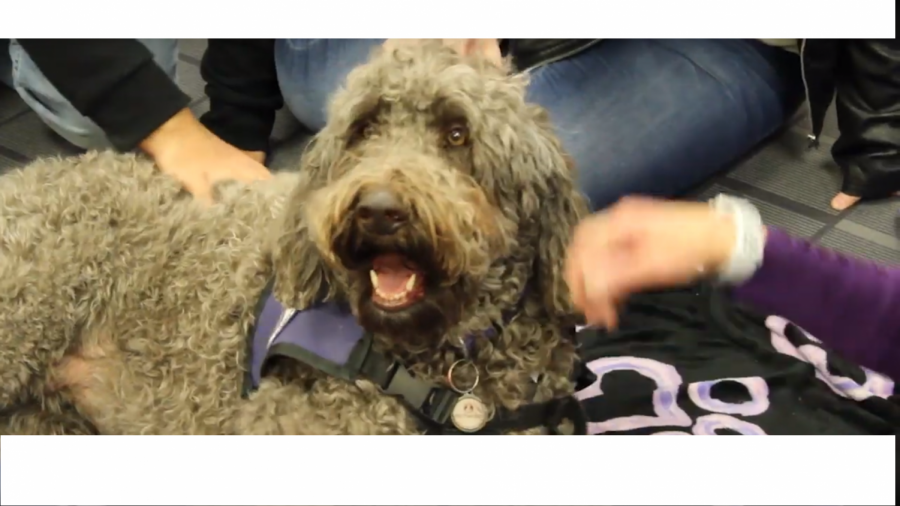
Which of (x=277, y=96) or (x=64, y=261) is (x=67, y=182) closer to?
(x=64, y=261)

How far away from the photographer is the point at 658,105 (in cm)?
218

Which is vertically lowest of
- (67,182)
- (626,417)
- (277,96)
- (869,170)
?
(626,417)

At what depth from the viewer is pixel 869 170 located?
2236 mm

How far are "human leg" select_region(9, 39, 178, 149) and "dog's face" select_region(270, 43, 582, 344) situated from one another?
47.6 inches

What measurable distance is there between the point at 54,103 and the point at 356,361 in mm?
1479

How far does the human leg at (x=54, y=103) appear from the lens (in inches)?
90.0

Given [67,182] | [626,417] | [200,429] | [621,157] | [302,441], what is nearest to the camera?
[302,441]

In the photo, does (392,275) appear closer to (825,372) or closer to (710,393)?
(710,393)

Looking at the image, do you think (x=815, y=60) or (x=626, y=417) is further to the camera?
(x=815, y=60)

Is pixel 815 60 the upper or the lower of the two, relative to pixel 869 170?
upper

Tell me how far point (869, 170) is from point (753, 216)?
1.20m

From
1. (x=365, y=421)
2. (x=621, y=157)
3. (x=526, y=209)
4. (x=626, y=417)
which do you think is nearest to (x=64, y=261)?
(x=365, y=421)

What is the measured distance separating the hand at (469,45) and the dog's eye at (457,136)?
0.16m

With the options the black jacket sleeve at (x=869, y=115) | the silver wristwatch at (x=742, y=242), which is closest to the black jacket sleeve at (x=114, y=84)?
the silver wristwatch at (x=742, y=242)
